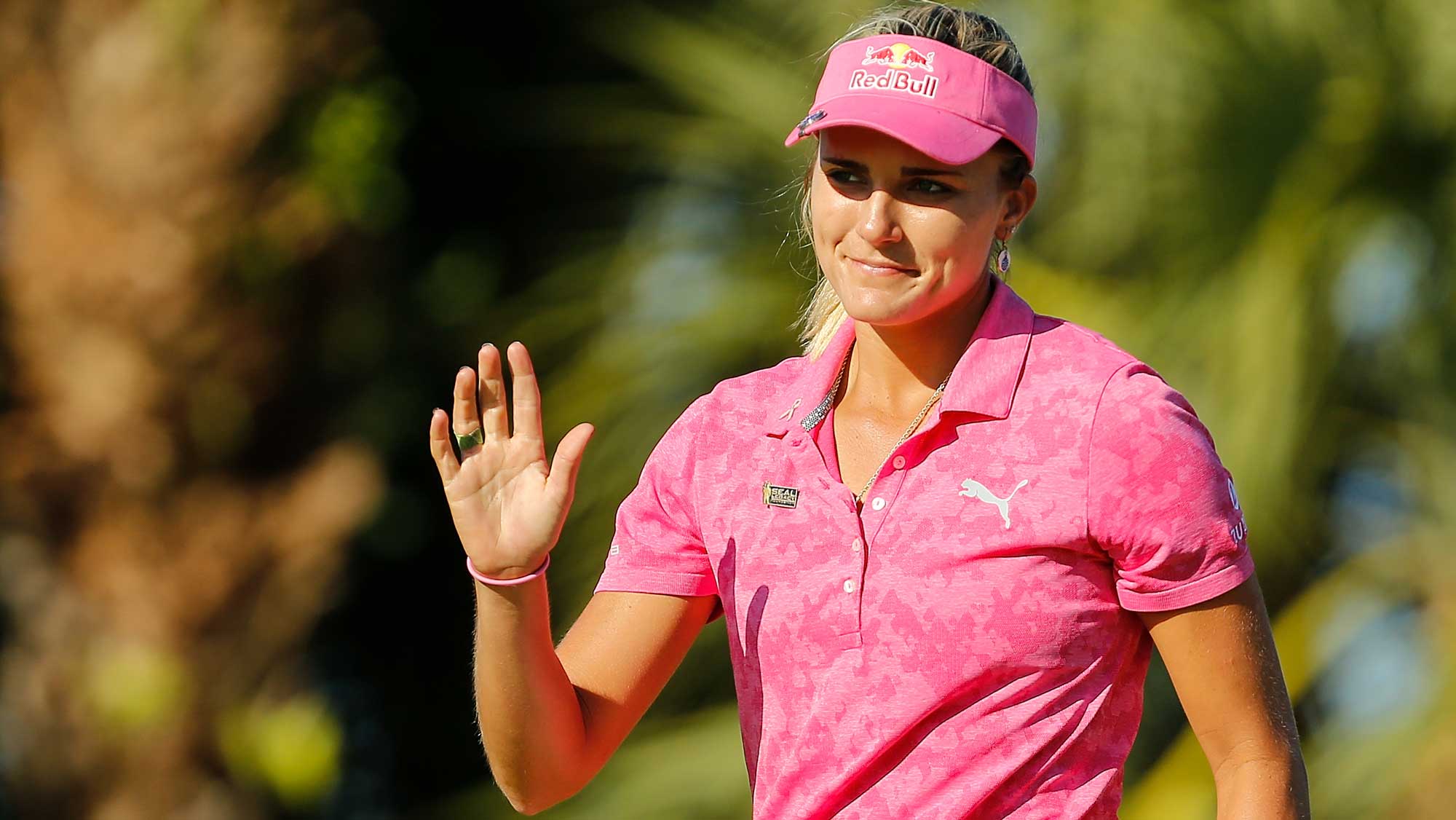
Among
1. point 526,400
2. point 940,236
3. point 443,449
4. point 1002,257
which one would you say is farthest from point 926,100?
point 443,449

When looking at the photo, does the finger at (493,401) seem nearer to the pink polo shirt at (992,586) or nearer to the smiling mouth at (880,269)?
the pink polo shirt at (992,586)

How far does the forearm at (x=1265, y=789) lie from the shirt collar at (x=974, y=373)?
43 cm

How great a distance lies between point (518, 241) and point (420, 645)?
1.32 m

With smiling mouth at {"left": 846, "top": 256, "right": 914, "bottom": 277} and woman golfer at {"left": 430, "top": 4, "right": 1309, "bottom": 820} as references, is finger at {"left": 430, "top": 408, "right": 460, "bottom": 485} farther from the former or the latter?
smiling mouth at {"left": 846, "top": 256, "right": 914, "bottom": 277}

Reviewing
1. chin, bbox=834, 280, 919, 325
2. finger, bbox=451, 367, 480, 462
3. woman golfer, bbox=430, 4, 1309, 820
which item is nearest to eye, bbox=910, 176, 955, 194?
woman golfer, bbox=430, 4, 1309, 820

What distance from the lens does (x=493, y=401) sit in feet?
6.30

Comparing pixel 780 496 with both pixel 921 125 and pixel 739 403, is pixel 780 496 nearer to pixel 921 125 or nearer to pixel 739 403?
pixel 739 403

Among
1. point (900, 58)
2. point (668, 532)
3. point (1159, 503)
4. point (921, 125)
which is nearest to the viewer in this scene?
Result: point (1159, 503)

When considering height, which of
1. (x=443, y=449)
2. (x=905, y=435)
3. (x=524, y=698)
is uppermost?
(x=905, y=435)

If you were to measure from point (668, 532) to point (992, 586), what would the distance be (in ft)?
1.51

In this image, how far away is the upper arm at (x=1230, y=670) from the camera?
5.60 ft

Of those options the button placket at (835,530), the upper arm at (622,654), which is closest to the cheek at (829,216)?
the button placket at (835,530)

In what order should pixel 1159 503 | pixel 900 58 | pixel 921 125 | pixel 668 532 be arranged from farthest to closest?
pixel 668 532, pixel 900 58, pixel 921 125, pixel 1159 503

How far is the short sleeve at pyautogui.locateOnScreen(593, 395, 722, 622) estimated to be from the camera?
2.00 meters
